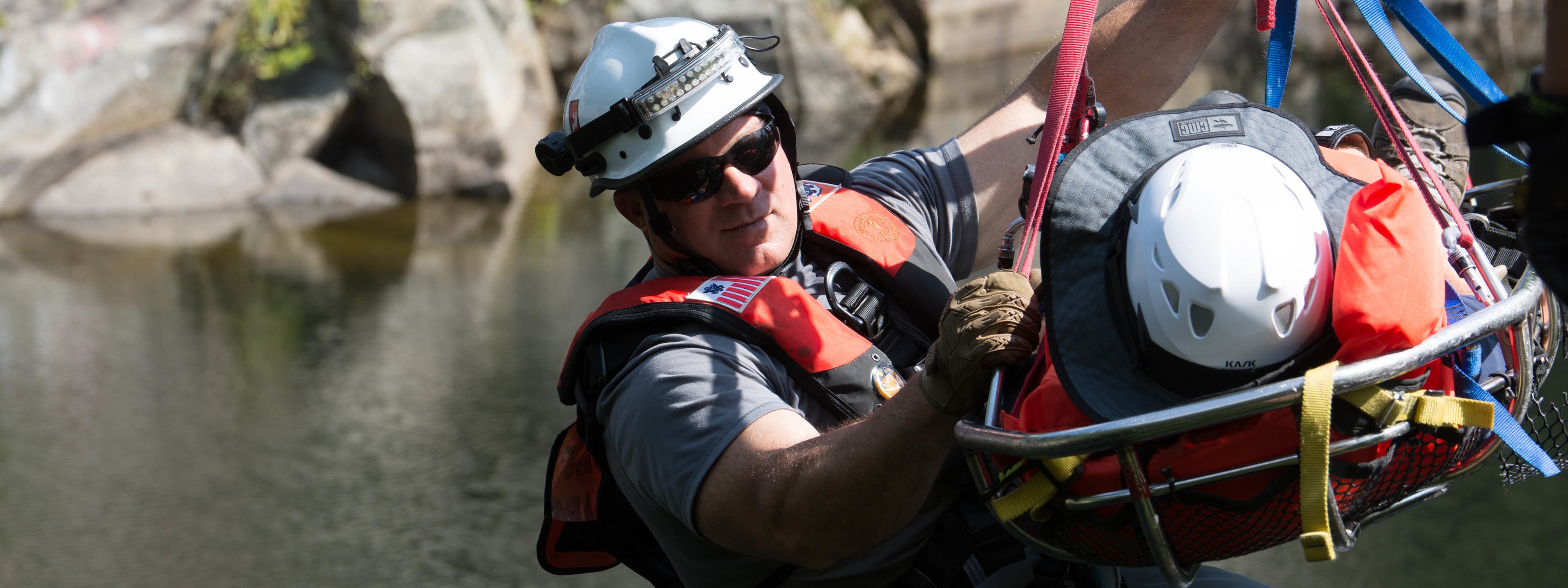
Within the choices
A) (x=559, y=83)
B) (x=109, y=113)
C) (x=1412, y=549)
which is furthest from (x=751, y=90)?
(x=559, y=83)

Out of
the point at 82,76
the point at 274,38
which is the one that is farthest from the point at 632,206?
the point at 274,38

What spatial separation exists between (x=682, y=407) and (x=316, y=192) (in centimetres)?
833

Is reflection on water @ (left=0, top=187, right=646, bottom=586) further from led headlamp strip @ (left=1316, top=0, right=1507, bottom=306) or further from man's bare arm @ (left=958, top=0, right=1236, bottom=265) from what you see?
led headlamp strip @ (left=1316, top=0, right=1507, bottom=306)

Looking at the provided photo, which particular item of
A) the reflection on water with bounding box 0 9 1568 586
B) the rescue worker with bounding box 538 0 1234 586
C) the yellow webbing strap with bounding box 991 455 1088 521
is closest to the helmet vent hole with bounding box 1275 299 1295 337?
the yellow webbing strap with bounding box 991 455 1088 521

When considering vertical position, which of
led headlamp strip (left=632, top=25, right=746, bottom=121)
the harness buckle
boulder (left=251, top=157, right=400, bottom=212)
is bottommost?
boulder (left=251, top=157, right=400, bottom=212)

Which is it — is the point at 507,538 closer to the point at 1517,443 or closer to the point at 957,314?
the point at 957,314

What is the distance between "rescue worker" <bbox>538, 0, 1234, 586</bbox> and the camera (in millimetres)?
1815

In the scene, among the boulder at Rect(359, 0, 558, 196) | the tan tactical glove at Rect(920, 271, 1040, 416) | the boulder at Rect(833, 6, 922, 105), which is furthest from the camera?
the boulder at Rect(833, 6, 922, 105)

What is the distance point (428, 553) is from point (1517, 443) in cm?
379

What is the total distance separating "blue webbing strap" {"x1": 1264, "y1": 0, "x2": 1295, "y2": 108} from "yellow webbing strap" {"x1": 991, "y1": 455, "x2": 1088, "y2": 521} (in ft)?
3.05

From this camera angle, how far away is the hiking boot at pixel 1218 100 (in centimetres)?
176

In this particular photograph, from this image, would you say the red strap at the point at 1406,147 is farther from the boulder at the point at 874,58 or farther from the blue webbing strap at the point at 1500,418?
the boulder at the point at 874,58

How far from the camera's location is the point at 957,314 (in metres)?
1.56

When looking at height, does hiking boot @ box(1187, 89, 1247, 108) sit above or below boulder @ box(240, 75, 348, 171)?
above
